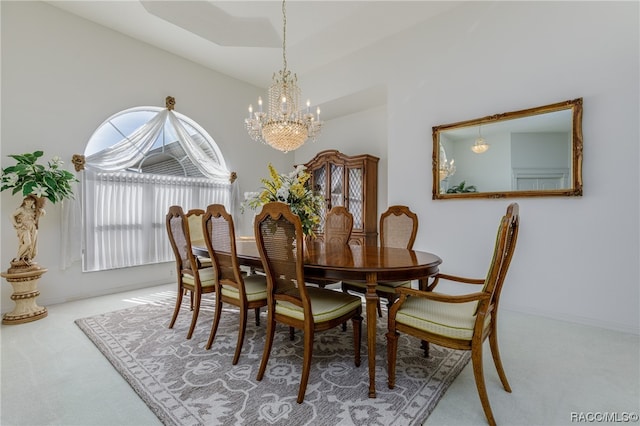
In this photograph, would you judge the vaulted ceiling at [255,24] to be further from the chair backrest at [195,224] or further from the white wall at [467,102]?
the chair backrest at [195,224]

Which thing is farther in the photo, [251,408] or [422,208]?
[422,208]

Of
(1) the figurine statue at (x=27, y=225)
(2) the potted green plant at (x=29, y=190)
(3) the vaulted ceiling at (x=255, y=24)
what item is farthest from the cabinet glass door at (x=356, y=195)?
(1) the figurine statue at (x=27, y=225)

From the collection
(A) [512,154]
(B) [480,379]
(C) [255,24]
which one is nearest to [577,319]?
(A) [512,154]

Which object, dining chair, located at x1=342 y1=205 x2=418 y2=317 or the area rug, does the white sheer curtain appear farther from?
dining chair, located at x1=342 y1=205 x2=418 y2=317

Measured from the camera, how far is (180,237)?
2.50 m

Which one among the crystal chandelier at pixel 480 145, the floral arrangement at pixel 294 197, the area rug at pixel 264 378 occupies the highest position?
the crystal chandelier at pixel 480 145

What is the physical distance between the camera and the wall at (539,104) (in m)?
2.50

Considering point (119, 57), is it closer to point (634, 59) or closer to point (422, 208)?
point (422, 208)

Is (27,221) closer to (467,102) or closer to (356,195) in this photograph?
(356,195)

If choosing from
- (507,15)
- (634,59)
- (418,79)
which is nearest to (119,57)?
(418,79)

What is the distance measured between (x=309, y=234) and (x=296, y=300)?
31.6 inches

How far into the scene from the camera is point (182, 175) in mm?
4391

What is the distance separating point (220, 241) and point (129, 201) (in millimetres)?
2462

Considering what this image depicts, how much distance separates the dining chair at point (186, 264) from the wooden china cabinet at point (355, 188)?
2241 millimetres
